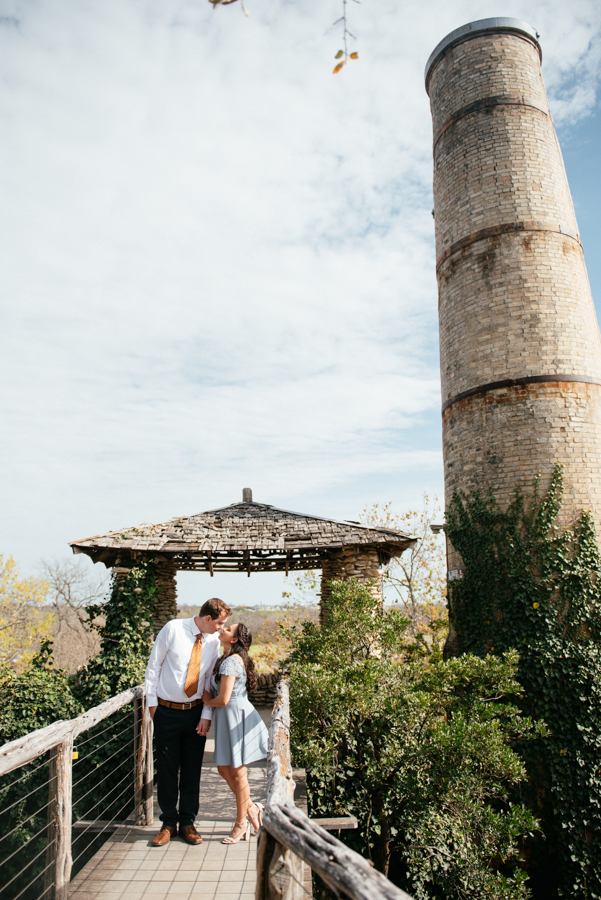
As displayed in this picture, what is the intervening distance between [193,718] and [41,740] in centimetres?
133

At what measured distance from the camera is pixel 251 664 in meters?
4.46

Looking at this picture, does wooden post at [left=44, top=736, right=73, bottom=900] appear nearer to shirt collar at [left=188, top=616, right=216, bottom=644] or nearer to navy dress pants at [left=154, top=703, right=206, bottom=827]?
navy dress pants at [left=154, top=703, right=206, bottom=827]

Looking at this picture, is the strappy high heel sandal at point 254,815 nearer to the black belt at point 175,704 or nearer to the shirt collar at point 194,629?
the black belt at point 175,704

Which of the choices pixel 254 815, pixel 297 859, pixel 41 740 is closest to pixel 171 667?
pixel 41 740

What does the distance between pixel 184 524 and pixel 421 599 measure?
13.9 meters

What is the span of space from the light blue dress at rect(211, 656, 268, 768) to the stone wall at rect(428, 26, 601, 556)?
6251mm

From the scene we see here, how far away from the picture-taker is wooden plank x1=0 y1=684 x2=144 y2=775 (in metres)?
2.67

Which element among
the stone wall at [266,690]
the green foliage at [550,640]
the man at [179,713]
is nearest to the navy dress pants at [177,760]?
the man at [179,713]

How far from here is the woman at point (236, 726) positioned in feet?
13.5

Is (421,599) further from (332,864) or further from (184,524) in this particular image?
(332,864)

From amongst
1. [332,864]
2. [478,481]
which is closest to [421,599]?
[478,481]

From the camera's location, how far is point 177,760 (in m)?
4.07

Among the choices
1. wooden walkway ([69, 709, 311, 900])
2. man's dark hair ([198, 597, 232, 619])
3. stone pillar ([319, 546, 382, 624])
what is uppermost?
stone pillar ([319, 546, 382, 624])

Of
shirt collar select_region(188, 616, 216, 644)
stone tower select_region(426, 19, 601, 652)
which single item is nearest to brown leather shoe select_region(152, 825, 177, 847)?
shirt collar select_region(188, 616, 216, 644)
